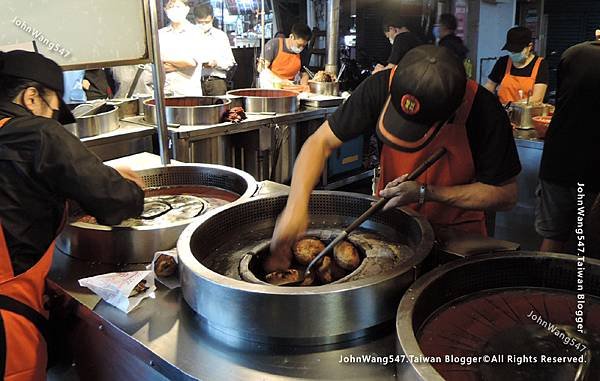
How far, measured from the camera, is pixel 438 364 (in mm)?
1177

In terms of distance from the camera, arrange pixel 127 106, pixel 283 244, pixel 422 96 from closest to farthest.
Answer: pixel 422 96 → pixel 283 244 → pixel 127 106

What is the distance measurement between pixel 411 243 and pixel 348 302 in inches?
20.8

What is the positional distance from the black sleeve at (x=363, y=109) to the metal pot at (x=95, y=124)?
7.55 ft

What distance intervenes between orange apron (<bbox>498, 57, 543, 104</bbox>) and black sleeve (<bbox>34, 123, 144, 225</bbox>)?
13.2ft

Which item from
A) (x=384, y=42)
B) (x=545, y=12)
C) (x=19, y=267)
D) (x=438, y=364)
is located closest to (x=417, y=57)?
(x=438, y=364)

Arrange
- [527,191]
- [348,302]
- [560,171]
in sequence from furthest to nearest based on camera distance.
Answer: [527,191] → [560,171] → [348,302]

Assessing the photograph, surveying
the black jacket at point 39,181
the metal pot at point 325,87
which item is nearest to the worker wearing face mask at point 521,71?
the metal pot at point 325,87

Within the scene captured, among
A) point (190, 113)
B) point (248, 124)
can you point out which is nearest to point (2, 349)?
point (190, 113)

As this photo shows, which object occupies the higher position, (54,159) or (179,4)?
(179,4)

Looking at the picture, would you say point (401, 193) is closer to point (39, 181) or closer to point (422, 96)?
point (422, 96)

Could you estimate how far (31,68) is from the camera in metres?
1.65

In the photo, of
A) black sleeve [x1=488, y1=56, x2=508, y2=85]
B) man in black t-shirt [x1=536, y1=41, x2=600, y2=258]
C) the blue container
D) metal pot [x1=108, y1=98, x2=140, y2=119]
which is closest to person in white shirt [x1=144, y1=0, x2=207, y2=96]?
metal pot [x1=108, y1=98, x2=140, y2=119]

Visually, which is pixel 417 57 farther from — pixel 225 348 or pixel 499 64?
pixel 499 64

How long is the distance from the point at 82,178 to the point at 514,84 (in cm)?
428
